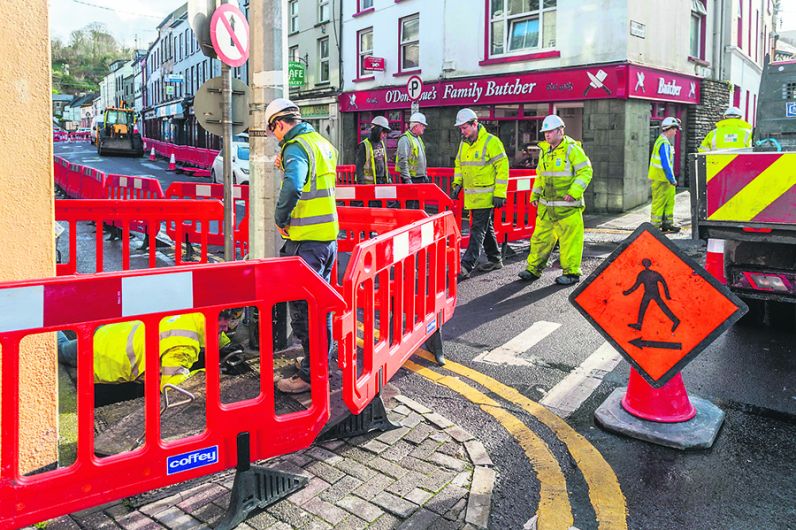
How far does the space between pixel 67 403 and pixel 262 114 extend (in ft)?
8.42

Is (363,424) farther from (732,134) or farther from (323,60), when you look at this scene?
(323,60)

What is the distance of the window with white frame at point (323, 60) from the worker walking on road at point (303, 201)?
76.2 feet

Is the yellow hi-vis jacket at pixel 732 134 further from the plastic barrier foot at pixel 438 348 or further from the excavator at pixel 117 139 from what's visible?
the excavator at pixel 117 139

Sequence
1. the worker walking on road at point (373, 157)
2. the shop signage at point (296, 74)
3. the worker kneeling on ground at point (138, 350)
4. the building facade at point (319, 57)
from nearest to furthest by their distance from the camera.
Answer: the worker kneeling on ground at point (138, 350) → the worker walking on road at point (373, 157) → the building facade at point (319, 57) → the shop signage at point (296, 74)

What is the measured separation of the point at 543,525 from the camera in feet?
10.2

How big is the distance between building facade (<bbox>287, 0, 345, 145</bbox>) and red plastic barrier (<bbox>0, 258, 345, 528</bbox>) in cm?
2316

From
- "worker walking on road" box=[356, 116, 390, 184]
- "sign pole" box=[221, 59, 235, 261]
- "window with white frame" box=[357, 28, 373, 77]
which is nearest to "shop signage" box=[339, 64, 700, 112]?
"window with white frame" box=[357, 28, 373, 77]

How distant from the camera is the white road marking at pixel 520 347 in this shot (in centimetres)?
550

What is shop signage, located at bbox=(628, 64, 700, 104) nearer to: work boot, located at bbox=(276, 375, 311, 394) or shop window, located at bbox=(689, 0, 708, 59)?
shop window, located at bbox=(689, 0, 708, 59)

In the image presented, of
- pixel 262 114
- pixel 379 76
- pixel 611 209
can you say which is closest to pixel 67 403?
pixel 262 114

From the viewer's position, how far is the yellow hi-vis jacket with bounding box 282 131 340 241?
4703 mm

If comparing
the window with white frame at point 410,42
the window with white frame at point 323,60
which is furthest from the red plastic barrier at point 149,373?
the window with white frame at point 323,60

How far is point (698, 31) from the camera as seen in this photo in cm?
1983

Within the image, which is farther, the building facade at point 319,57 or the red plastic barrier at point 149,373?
the building facade at point 319,57
